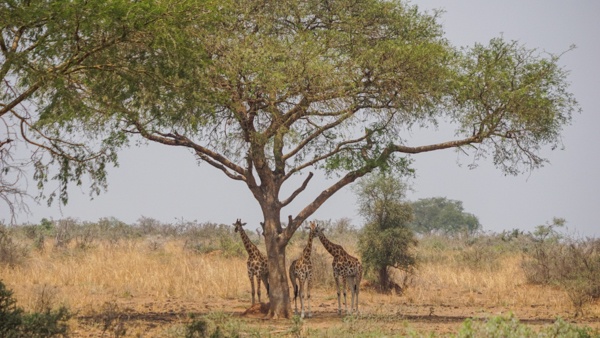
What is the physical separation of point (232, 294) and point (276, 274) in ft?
16.5

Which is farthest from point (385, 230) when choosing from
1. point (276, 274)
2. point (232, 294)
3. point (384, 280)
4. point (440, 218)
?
point (440, 218)

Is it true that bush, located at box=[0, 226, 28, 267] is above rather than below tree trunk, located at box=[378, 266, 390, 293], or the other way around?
above

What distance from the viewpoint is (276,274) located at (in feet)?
64.5

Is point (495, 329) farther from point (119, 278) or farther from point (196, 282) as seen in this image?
point (119, 278)

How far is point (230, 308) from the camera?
21.8 m

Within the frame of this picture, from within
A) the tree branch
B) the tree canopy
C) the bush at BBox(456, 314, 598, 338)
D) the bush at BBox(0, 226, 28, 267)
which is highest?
the tree canopy

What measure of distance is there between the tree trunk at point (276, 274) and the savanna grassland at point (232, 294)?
51 centimetres

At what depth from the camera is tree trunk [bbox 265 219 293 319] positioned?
1945cm

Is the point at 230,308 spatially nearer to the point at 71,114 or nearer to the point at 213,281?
the point at 213,281

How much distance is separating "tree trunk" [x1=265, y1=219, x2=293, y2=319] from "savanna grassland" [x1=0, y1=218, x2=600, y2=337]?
508 mm

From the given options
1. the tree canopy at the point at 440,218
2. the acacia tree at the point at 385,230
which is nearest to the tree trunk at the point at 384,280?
the acacia tree at the point at 385,230

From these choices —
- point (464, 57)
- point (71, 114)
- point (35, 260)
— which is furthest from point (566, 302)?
point (35, 260)

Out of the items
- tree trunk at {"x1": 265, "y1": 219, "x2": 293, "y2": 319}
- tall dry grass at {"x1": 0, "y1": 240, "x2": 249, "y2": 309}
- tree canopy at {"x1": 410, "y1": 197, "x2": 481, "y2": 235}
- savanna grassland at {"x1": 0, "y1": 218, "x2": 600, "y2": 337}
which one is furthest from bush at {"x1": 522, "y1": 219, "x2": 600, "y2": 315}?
tree canopy at {"x1": 410, "y1": 197, "x2": 481, "y2": 235}

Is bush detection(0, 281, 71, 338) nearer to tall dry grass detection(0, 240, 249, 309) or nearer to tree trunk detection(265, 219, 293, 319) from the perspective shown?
tall dry grass detection(0, 240, 249, 309)
